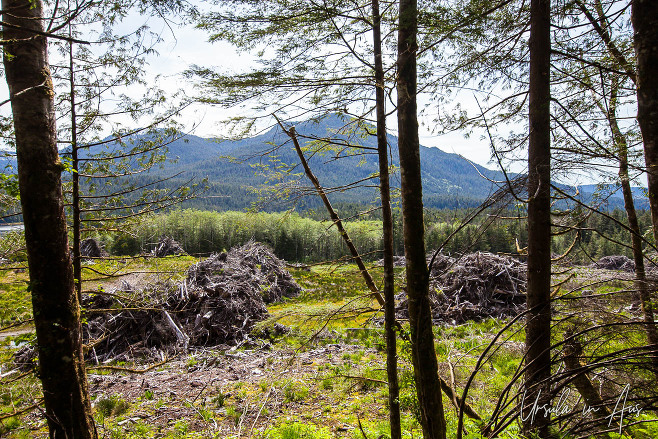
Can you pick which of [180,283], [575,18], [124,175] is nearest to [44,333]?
[124,175]

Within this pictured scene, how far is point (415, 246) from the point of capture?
2.77 m

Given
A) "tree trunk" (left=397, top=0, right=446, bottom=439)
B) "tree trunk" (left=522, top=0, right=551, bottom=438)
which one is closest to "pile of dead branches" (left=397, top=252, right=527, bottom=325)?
"tree trunk" (left=522, top=0, right=551, bottom=438)

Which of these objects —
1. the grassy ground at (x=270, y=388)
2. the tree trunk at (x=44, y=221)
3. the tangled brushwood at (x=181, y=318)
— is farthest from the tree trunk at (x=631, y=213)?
the tangled brushwood at (x=181, y=318)

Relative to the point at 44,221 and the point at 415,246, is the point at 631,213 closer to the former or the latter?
the point at 415,246

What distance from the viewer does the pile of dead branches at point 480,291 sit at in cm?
1115

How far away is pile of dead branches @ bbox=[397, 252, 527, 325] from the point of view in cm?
1115

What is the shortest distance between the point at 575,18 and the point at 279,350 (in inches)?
321

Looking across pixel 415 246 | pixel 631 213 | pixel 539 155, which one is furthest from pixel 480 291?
pixel 415 246

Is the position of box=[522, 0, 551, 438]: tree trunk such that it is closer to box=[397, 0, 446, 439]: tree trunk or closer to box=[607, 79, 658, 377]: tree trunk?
box=[607, 79, 658, 377]: tree trunk

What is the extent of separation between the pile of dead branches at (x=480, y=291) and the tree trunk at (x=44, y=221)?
30.9ft

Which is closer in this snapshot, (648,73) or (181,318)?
(648,73)

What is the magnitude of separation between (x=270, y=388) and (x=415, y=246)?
4.65 metres

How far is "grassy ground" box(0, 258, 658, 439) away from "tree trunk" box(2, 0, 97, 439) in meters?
0.76

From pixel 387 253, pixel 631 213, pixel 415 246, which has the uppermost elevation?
pixel 631 213
